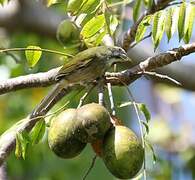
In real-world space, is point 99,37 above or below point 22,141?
above

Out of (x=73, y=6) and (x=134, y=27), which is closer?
(x=73, y=6)

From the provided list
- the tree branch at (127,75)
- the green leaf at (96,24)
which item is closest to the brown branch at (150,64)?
the tree branch at (127,75)

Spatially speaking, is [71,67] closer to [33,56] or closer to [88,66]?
[88,66]

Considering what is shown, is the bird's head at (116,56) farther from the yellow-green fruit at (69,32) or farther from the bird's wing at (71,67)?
the yellow-green fruit at (69,32)

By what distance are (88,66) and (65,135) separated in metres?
0.22

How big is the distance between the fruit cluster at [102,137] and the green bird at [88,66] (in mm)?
116

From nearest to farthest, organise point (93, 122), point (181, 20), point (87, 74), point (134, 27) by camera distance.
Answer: point (93, 122) → point (87, 74) → point (181, 20) → point (134, 27)

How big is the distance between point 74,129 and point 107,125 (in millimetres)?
80

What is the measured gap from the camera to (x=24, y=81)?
81.9 inches

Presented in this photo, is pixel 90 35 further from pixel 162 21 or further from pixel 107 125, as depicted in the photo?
pixel 107 125

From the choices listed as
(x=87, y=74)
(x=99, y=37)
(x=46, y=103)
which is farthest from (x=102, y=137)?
(x=99, y=37)

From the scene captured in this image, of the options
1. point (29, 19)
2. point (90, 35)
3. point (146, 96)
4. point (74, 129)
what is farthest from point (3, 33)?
point (74, 129)

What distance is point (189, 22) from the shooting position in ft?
6.74

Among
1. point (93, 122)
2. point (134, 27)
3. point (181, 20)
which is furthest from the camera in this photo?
point (134, 27)
